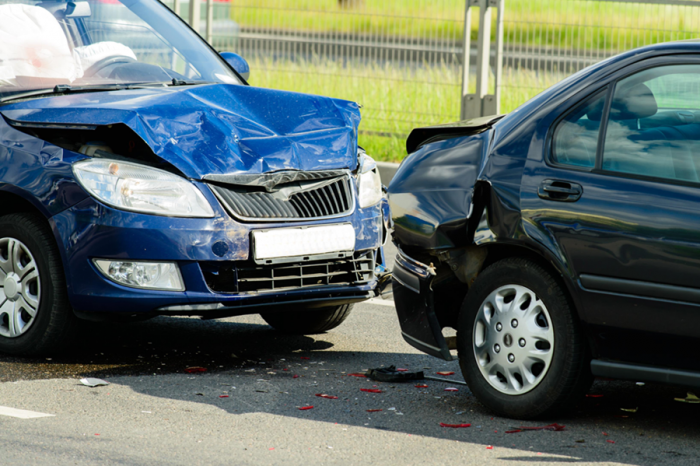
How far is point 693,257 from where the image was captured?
400 cm

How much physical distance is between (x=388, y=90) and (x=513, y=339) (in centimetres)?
762

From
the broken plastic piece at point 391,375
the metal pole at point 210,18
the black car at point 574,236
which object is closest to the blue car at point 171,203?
the broken plastic piece at point 391,375

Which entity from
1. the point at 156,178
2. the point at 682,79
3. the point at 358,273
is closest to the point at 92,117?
the point at 156,178

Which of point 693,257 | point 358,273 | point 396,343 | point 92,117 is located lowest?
point 396,343

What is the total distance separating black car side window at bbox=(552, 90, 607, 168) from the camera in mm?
4434

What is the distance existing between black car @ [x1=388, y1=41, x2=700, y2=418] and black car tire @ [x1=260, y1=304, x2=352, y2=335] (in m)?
1.30

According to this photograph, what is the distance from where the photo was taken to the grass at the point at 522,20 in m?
10.5

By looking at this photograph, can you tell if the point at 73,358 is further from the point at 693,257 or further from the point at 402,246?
the point at 693,257

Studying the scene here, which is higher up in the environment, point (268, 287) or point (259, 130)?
point (259, 130)

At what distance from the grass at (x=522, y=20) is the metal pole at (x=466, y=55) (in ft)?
0.21

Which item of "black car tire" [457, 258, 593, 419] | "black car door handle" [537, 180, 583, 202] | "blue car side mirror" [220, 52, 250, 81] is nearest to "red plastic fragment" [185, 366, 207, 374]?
"black car tire" [457, 258, 593, 419]

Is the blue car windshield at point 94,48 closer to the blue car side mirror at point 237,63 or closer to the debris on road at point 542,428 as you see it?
the blue car side mirror at point 237,63

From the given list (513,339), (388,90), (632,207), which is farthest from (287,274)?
(388,90)

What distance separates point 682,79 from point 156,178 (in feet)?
7.92
